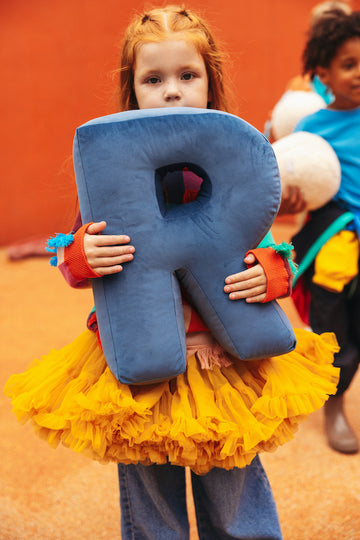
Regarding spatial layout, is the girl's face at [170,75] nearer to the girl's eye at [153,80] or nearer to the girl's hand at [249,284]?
the girl's eye at [153,80]

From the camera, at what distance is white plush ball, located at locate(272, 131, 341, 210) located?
1613 mm

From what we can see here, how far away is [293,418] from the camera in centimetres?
108

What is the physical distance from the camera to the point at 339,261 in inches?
68.8

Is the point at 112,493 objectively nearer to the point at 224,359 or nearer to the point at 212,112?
the point at 224,359

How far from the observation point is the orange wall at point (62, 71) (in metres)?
5.23

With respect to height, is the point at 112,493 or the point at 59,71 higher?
the point at 59,71

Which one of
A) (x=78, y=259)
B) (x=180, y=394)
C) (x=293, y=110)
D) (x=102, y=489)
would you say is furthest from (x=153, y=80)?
(x=102, y=489)

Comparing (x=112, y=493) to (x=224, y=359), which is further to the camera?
(x=112, y=493)

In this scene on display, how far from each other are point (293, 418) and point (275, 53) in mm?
5075

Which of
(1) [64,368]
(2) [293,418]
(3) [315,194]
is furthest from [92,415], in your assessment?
(3) [315,194]

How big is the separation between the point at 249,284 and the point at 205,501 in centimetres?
58

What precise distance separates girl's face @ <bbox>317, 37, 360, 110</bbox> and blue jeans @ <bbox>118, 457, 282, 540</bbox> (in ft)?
3.74

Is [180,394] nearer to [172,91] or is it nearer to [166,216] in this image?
[166,216]

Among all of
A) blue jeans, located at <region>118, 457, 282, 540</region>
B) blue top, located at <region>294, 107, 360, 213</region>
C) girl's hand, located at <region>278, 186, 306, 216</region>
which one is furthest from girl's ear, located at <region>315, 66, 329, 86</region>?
blue jeans, located at <region>118, 457, 282, 540</region>
